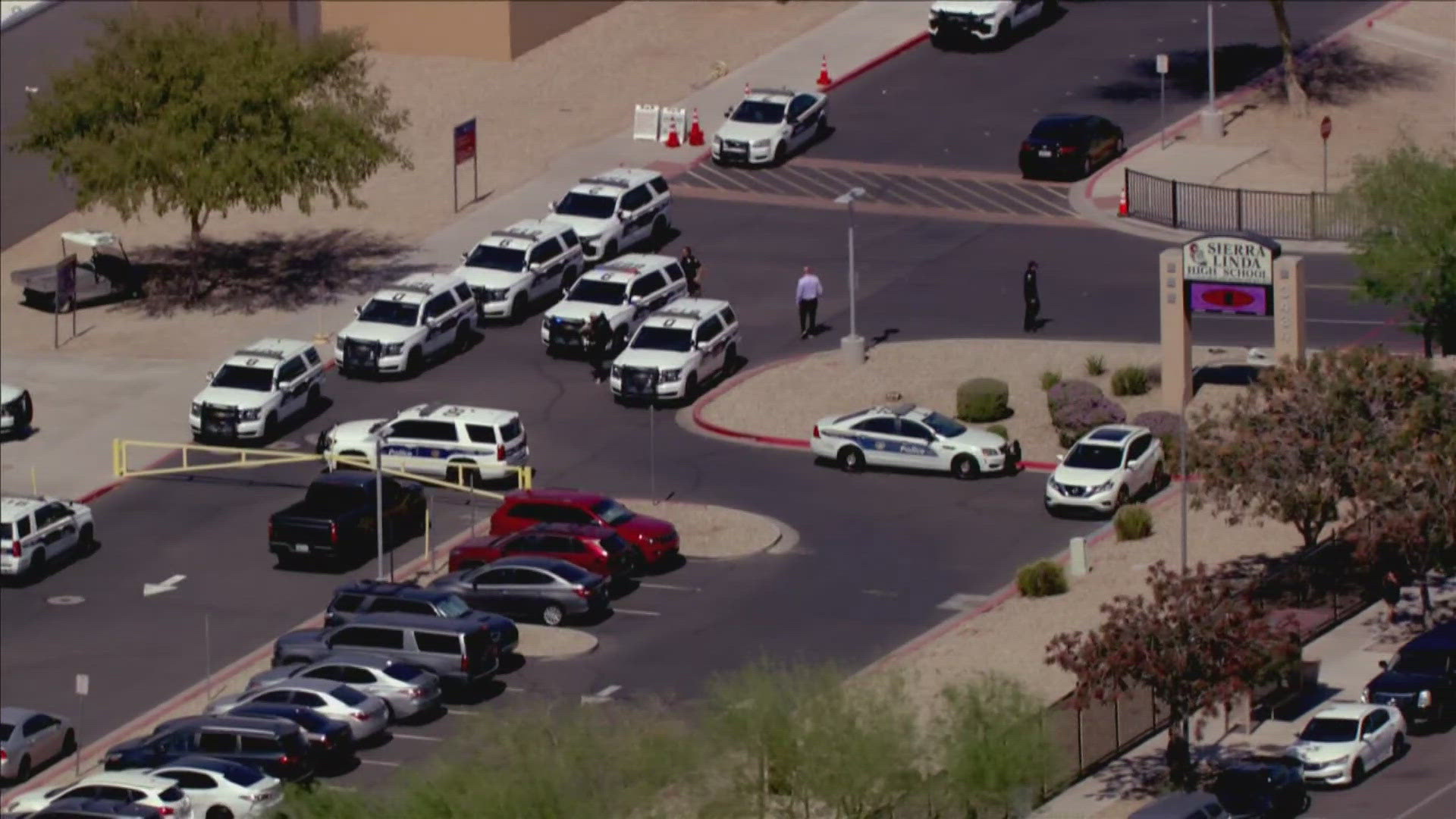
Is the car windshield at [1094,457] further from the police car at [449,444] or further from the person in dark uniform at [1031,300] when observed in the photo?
the police car at [449,444]

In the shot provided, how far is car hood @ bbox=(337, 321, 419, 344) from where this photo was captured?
70.7m

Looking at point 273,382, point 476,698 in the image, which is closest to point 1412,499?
point 476,698

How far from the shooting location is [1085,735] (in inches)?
1984

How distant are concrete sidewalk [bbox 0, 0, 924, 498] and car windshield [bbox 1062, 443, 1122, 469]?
19.2 meters

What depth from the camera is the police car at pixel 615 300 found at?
234 feet

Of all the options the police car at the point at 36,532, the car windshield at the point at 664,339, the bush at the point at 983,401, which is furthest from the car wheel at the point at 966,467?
the police car at the point at 36,532

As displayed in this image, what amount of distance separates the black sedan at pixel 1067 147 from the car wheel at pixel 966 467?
17965 millimetres

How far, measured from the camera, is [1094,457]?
62.1 metres

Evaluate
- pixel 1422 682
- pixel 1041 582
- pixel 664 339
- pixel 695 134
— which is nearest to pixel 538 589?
pixel 1041 582

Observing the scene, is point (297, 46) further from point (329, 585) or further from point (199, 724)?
point (199, 724)

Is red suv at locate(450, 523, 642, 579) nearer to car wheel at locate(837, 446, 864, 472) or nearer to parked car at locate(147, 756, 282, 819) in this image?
car wheel at locate(837, 446, 864, 472)

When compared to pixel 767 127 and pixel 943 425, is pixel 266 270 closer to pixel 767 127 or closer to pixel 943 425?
pixel 767 127

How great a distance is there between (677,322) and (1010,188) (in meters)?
14.7

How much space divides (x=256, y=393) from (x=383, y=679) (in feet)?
53.8
